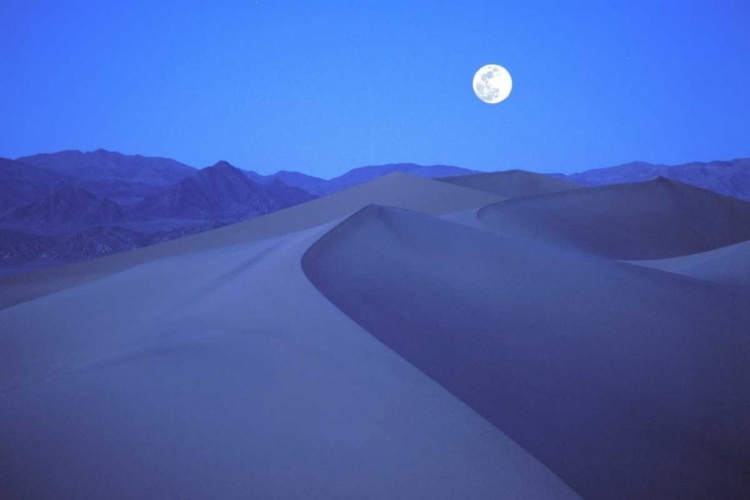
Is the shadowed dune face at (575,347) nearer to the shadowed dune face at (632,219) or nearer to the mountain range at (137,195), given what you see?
the shadowed dune face at (632,219)

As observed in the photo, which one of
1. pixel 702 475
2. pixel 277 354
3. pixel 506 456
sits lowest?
pixel 702 475

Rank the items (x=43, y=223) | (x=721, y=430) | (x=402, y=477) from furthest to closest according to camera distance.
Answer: (x=43, y=223), (x=721, y=430), (x=402, y=477)

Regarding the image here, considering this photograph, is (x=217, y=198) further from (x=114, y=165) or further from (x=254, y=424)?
(x=254, y=424)

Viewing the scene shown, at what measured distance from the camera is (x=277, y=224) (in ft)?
55.1

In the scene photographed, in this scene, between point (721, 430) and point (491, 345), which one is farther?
point (491, 345)

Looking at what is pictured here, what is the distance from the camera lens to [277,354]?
12.0 ft

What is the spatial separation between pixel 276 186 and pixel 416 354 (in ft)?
238

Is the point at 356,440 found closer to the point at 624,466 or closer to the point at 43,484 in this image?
the point at 43,484

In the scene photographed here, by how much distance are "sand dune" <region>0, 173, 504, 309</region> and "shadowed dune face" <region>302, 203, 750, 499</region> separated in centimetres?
715

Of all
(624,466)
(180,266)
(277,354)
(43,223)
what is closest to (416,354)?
(277,354)

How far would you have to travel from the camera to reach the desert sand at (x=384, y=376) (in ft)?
8.32

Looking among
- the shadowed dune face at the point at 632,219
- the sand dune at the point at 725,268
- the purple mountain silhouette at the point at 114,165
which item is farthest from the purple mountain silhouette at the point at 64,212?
the sand dune at the point at 725,268

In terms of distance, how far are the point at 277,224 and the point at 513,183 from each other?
11.4 m

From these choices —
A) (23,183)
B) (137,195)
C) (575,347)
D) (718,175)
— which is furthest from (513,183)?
(718,175)
